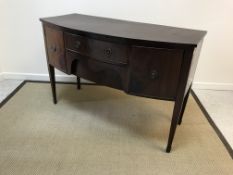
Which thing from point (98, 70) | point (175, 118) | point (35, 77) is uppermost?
point (98, 70)

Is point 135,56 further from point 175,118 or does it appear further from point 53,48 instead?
point 53,48

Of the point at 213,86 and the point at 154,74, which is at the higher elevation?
the point at 154,74

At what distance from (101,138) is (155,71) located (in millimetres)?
659

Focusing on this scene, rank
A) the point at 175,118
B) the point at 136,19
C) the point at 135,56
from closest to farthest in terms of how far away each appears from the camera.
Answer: the point at 135,56
the point at 175,118
the point at 136,19

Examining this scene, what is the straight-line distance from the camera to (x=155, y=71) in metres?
1.19

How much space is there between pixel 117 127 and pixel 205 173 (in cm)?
68

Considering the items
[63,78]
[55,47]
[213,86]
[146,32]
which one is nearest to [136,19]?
[146,32]

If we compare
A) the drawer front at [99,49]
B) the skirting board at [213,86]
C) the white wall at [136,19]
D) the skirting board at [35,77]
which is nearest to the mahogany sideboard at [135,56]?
the drawer front at [99,49]

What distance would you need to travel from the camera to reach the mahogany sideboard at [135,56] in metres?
1.14

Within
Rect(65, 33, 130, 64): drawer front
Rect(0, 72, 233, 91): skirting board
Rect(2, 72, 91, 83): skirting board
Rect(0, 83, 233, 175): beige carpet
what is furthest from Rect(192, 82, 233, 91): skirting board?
Rect(65, 33, 130, 64): drawer front

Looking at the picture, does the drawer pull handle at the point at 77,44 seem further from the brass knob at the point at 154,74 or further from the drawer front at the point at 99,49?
the brass knob at the point at 154,74

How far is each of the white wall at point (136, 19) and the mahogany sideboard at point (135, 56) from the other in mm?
565

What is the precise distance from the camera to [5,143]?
56.9 inches

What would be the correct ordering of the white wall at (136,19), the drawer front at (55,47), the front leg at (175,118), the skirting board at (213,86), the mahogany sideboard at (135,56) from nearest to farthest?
the mahogany sideboard at (135,56)
the front leg at (175,118)
the drawer front at (55,47)
the white wall at (136,19)
the skirting board at (213,86)
